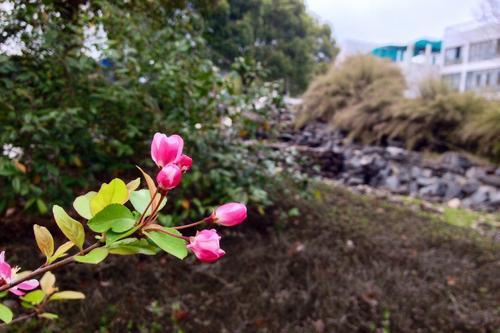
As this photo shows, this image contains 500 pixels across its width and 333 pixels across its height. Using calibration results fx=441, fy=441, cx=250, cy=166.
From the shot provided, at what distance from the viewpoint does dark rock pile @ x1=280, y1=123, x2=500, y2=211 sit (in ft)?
16.2

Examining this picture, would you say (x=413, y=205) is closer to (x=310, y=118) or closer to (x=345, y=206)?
(x=345, y=206)

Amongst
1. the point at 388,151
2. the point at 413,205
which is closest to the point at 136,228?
A: the point at 413,205

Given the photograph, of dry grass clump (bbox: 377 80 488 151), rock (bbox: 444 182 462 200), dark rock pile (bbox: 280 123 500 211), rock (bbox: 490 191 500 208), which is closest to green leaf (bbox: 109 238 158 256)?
dark rock pile (bbox: 280 123 500 211)

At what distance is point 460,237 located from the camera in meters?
3.03

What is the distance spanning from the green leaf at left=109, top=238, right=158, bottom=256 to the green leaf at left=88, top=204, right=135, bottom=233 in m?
0.02

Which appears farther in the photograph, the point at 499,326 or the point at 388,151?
the point at 388,151

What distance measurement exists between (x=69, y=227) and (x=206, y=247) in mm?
141

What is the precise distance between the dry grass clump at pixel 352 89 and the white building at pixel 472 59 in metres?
0.89

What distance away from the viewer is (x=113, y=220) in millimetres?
377

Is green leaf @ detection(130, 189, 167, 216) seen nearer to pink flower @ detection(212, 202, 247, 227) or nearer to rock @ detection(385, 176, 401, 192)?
pink flower @ detection(212, 202, 247, 227)

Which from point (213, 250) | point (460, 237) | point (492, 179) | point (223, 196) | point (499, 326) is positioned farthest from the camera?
point (492, 179)

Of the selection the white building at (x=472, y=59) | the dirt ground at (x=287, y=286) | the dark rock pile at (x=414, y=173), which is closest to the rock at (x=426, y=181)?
the dark rock pile at (x=414, y=173)

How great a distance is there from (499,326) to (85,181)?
1.77m

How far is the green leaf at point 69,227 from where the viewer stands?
1.36ft
